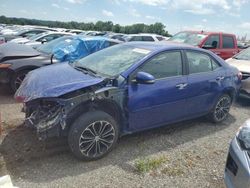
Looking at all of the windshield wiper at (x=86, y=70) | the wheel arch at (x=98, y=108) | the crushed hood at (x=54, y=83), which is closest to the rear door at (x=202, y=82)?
the wheel arch at (x=98, y=108)

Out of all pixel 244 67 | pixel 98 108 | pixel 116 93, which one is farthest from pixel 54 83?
pixel 244 67

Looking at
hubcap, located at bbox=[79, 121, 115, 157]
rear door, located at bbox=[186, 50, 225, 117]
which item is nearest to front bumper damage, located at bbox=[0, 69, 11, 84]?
hubcap, located at bbox=[79, 121, 115, 157]

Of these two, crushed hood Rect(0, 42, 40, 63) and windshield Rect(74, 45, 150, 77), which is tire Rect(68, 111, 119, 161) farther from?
crushed hood Rect(0, 42, 40, 63)

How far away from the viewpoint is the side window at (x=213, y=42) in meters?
9.96

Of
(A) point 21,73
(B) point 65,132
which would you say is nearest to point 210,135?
(B) point 65,132

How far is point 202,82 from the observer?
4734 mm

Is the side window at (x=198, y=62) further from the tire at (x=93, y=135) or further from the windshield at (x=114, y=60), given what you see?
the tire at (x=93, y=135)

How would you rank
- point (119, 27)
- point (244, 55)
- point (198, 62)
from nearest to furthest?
point (198, 62) < point (244, 55) < point (119, 27)

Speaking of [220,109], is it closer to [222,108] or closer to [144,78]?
[222,108]

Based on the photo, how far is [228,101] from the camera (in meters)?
5.43

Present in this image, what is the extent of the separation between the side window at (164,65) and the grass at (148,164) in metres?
1.24

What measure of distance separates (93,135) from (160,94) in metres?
1.20

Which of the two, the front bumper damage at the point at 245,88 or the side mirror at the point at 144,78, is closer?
the side mirror at the point at 144,78

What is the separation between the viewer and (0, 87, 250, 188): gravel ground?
329 centimetres
